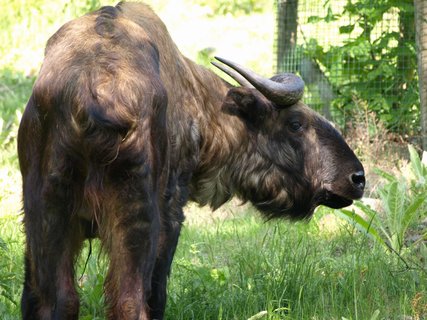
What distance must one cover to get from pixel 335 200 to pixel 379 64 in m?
4.28

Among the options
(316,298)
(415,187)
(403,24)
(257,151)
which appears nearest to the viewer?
(316,298)

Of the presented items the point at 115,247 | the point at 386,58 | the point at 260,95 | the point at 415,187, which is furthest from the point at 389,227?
the point at 386,58

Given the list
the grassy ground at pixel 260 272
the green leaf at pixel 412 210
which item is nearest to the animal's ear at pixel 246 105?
the grassy ground at pixel 260 272

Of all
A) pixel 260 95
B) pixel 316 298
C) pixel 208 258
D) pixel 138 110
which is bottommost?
pixel 208 258

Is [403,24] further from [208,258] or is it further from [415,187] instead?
[208,258]

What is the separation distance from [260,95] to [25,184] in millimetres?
1973

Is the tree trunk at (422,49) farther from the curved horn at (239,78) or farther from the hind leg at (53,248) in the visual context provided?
the hind leg at (53,248)

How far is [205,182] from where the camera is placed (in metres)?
5.54

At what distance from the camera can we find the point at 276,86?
552 centimetres

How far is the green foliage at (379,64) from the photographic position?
970 cm

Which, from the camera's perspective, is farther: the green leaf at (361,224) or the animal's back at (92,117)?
the green leaf at (361,224)

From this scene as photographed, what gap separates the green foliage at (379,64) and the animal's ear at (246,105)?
401 cm

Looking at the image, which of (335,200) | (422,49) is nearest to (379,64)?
(422,49)

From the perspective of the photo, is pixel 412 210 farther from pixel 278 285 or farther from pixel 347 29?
pixel 347 29
